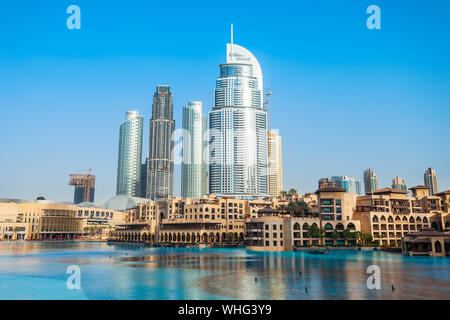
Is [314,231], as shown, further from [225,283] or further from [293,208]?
[225,283]

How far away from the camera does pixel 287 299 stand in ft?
144

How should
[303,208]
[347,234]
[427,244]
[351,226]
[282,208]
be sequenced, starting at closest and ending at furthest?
[427,244], [347,234], [303,208], [351,226], [282,208]

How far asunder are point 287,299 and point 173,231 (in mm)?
146219

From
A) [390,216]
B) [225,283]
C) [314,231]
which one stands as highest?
[390,216]

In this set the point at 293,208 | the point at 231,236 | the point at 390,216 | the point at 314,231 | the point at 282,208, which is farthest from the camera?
the point at 231,236

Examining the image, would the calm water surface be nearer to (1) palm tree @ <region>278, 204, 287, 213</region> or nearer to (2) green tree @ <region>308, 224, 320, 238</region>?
(2) green tree @ <region>308, 224, 320, 238</region>

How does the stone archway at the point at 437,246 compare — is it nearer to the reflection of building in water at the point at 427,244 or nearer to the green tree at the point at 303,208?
the reflection of building in water at the point at 427,244

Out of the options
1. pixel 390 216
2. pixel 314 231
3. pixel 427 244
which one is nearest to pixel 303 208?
pixel 314 231

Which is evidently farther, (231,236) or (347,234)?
Result: (231,236)

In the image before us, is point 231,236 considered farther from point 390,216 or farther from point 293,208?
point 390,216

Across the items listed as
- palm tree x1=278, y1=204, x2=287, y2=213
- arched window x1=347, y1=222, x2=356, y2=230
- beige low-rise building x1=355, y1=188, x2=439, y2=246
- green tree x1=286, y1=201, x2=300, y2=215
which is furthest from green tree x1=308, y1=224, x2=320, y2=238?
beige low-rise building x1=355, y1=188, x2=439, y2=246

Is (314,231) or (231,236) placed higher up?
(314,231)
